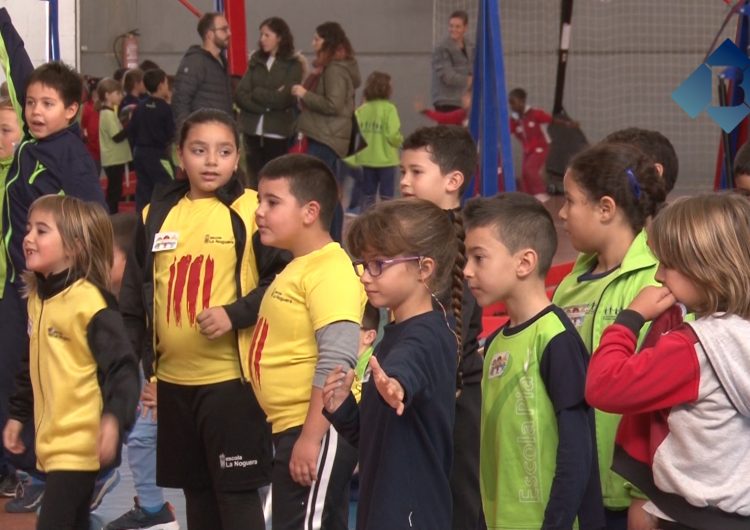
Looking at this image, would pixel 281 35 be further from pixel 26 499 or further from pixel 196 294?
pixel 196 294

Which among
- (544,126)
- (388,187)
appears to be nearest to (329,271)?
(388,187)

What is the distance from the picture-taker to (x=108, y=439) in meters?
3.21

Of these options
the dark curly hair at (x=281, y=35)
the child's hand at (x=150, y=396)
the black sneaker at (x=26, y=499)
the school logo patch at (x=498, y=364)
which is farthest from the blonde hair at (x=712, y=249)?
the dark curly hair at (x=281, y=35)

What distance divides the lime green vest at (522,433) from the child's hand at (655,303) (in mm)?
271

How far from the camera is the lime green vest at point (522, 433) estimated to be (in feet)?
9.30

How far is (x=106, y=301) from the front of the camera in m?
3.43

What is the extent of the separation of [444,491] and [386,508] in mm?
139

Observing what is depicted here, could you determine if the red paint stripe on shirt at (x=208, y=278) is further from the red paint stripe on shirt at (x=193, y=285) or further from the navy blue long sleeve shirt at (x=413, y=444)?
the navy blue long sleeve shirt at (x=413, y=444)

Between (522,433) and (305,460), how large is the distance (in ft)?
2.08

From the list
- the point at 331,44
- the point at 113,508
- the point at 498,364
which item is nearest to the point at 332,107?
the point at 331,44

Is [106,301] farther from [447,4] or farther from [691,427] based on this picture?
[447,4]

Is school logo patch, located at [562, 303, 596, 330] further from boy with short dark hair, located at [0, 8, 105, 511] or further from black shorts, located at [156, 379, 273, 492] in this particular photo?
boy with short dark hair, located at [0, 8, 105, 511]

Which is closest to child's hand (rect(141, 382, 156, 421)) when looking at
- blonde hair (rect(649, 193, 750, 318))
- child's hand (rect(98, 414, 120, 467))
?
child's hand (rect(98, 414, 120, 467))

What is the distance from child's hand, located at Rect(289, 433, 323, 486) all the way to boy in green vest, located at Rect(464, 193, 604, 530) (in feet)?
1.53
